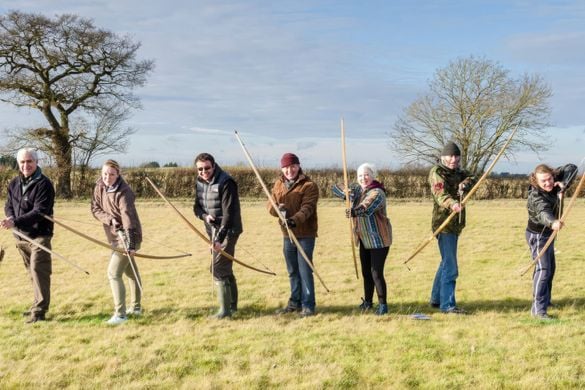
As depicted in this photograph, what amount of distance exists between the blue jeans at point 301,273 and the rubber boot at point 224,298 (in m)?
0.66

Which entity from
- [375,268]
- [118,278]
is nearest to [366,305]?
[375,268]

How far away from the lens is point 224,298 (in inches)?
238

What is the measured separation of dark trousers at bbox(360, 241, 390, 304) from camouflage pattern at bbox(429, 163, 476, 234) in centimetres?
62

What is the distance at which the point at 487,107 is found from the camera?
30.7m

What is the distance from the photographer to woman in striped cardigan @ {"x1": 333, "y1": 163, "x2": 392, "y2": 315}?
19.2ft

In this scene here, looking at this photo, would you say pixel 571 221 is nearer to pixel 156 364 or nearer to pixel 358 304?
pixel 358 304

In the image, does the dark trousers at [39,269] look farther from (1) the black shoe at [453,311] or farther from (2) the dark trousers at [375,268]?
(1) the black shoe at [453,311]

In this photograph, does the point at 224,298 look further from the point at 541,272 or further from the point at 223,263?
the point at 541,272

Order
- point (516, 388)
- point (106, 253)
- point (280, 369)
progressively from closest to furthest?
point (516, 388), point (280, 369), point (106, 253)

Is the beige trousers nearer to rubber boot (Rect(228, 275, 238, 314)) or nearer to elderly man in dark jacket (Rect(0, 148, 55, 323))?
elderly man in dark jacket (Rect(0, 148, 55, 323))

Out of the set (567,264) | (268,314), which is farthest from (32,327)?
(567,264)

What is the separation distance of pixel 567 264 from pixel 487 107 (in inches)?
892

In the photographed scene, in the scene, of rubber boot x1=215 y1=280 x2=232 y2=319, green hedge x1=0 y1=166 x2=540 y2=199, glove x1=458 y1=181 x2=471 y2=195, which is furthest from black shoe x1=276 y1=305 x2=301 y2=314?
green hedge x1=0 y1=166 x2=540 y2=199

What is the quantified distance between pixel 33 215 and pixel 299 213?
2530 millimetres
